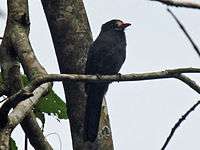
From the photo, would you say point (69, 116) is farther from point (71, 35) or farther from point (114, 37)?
point (114, 37)

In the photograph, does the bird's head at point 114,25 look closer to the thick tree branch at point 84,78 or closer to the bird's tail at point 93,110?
the bird's tail at point 93,110

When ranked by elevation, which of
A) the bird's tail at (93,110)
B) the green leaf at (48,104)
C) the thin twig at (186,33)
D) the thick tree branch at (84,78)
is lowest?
the bird's tail at (93,110)

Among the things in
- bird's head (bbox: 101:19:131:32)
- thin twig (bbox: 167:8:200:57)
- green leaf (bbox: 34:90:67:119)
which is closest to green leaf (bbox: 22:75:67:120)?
green leaf (bbox: 34:90:67:119)

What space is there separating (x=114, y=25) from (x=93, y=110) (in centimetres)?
171

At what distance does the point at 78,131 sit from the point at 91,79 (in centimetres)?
125

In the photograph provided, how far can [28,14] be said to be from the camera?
4.25m

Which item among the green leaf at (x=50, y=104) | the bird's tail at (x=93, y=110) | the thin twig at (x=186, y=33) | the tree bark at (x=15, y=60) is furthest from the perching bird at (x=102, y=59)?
the thin twig at (x=186, y=33)

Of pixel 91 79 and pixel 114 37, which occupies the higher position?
pixel 91 79

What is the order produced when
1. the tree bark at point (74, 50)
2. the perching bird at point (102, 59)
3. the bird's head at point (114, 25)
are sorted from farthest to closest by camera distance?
the bird's head at point (114, 25)
the perching bird at point (102, 59)
the tree bark at point (74, 50)

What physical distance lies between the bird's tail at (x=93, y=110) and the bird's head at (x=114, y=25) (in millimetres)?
873

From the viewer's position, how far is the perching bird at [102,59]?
4.49 m

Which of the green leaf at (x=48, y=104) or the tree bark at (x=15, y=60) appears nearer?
the tree bark at (x=15, y=60)

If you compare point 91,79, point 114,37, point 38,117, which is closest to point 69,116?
point 38,117

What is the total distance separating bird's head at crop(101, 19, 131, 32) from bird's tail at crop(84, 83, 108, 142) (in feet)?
2.87
